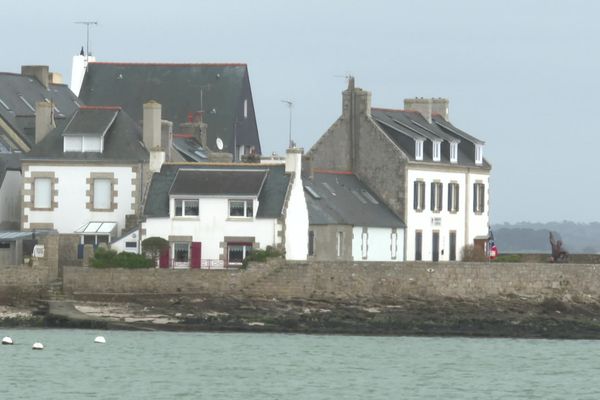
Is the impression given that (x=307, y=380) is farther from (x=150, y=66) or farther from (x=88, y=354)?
(x=150, y=66)

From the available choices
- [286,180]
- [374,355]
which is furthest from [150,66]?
[374,355]

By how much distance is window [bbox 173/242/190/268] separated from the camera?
79.9 m

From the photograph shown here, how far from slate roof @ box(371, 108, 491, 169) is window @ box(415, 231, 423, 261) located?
9.63ft

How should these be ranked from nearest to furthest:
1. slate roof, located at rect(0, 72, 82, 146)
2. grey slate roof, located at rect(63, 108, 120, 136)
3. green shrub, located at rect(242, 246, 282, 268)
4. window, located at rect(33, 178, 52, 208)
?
green shrub, located at rect(242, 246, 282, 268) < window, located at rect(33, 178, 52, 208) < grey slate roof, located at rect(63, 108, 120, 136) < slate roof, located at rect(0, 72, 82, 146)

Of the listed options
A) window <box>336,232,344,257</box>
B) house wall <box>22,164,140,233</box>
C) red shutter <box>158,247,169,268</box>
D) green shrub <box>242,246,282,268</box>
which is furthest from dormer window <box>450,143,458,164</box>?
red shutter <box>158,247,169,268</box>

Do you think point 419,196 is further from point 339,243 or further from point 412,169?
point 339,243

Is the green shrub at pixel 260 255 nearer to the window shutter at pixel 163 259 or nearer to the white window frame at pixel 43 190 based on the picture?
the window shutter at pixel 163 259

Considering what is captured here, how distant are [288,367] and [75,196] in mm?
17021

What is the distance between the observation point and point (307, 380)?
211 feet

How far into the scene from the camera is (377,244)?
88312mm

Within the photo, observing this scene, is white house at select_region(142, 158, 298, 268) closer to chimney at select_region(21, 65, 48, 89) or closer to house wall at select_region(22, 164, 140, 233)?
house wall at select_region(22, 164, 140, 233)

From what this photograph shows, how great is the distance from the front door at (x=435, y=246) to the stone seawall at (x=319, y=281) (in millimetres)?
14064

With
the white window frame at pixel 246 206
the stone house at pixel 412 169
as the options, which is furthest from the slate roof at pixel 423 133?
the white window frame at pixel 246 206

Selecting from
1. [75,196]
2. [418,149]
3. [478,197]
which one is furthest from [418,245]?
[75,196]
